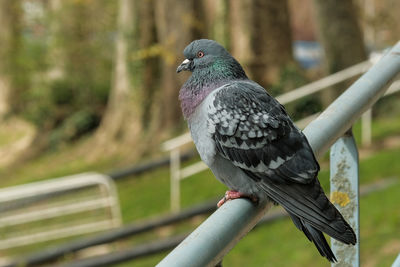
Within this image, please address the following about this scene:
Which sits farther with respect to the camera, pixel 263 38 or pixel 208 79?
pixel 263 38

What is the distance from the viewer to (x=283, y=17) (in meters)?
10.7

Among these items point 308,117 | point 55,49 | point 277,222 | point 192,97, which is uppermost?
point 55,49

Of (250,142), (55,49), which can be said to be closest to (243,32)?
(55,49)

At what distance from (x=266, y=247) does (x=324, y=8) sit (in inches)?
157

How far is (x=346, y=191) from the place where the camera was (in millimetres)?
1854

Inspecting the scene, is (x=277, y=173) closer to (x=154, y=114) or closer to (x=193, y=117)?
(x=193, y=117)

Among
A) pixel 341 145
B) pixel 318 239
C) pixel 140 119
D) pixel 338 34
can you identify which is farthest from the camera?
pixel 140 119

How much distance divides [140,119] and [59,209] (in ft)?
13.7

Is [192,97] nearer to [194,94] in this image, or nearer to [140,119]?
[194,94]

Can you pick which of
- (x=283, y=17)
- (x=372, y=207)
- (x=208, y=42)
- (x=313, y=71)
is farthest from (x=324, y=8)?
(x=208, y=42)

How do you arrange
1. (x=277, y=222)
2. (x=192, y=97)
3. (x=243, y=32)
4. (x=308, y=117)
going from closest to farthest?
(x=192, y=97) → (x=308, y=117) → (x=277, y=222) → (x=243, y=32)

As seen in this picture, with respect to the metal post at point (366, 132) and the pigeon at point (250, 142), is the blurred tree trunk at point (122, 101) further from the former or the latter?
the pigeon at point (250, 142)

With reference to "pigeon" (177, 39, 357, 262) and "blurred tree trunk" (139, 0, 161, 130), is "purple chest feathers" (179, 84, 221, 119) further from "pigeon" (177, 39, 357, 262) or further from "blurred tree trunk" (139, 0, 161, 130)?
"blurred tree trunk" (139, 0, 161, 130)

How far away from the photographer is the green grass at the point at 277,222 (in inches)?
222
